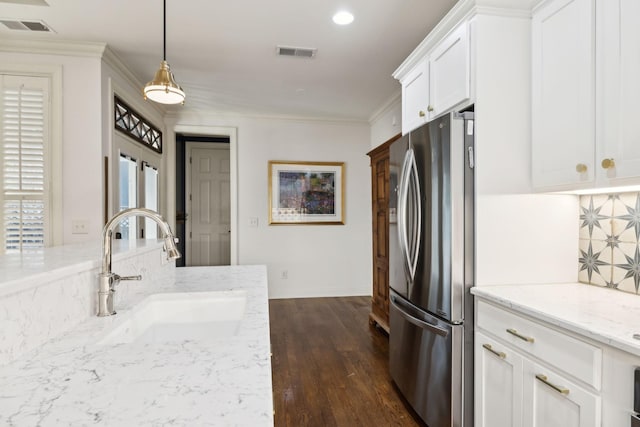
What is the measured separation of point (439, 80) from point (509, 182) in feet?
2.38

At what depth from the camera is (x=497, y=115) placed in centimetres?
179

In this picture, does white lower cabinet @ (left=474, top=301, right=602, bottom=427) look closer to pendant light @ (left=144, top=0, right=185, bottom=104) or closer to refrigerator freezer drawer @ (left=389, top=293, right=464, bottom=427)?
refrigerator freezer drawer @ (left=389, top=293, right=464, bottom=427)

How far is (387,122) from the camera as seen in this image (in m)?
4.34

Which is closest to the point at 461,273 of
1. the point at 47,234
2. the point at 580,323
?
the point at 580,323

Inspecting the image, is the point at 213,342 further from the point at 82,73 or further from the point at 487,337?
the point at 82,73

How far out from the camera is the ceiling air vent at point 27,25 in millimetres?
Result: 2416

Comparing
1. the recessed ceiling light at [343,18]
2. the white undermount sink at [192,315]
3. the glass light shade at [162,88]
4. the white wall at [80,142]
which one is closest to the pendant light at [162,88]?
the glass light shade at [162,88]

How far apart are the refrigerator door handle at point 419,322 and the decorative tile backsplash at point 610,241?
0.79 meters

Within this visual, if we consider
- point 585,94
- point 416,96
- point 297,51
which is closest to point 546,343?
point 585,94

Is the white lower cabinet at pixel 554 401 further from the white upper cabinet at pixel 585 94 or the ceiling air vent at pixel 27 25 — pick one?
the ceiling air vent at pixel 27 25

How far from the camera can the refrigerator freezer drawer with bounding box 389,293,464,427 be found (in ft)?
5.70

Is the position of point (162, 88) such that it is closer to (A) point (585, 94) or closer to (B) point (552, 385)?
(A) point (585, 94)

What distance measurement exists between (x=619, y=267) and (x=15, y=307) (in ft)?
7.47

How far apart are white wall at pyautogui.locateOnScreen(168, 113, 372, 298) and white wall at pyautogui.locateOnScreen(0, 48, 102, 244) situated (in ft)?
5.88
